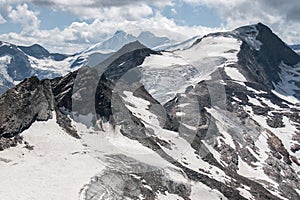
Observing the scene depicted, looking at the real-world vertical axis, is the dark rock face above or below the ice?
Answer: above

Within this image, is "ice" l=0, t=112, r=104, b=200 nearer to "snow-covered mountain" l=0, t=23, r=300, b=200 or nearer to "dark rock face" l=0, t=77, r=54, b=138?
"snow-covered mountain" l=0, t=23, r=300, b=200

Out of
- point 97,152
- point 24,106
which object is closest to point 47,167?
point 97,152

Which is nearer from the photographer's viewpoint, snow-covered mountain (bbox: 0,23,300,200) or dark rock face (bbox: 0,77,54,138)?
snow-covered mountain (bbox: 0,23,300,200)

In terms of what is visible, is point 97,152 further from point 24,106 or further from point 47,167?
point 24,106

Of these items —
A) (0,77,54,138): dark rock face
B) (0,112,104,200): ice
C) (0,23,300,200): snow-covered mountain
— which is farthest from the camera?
(0,77,54,138): dark rock face

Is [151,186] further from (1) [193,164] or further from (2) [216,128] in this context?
(2) [216,128]

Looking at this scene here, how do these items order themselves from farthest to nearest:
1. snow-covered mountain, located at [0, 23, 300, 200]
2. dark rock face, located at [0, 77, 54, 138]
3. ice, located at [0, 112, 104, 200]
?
dark rock face, located at [0, 77, 54, 138], snow-covered mountain, located at [0, 23, 300, 200], ice, located at [0, 112, 104, 200]

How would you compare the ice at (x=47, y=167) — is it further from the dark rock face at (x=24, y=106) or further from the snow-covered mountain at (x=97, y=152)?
the dark rock face at (x=24, y=106)

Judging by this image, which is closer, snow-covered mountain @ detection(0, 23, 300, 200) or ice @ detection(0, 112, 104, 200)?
ice @ detection(0, 112, 104, 200)

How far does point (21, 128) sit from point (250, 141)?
11303 centimetres

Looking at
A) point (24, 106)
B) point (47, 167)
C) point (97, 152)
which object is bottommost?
point (47, 167)

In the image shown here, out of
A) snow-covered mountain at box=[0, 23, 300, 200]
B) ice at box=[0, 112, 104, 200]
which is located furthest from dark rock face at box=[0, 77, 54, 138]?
ice at box=[0, 112, 104, 200]

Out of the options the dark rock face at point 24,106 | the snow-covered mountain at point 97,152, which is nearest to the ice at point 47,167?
the snow-covered mountain at point 97,152

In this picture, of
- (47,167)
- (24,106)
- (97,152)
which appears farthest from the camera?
(24,106)
